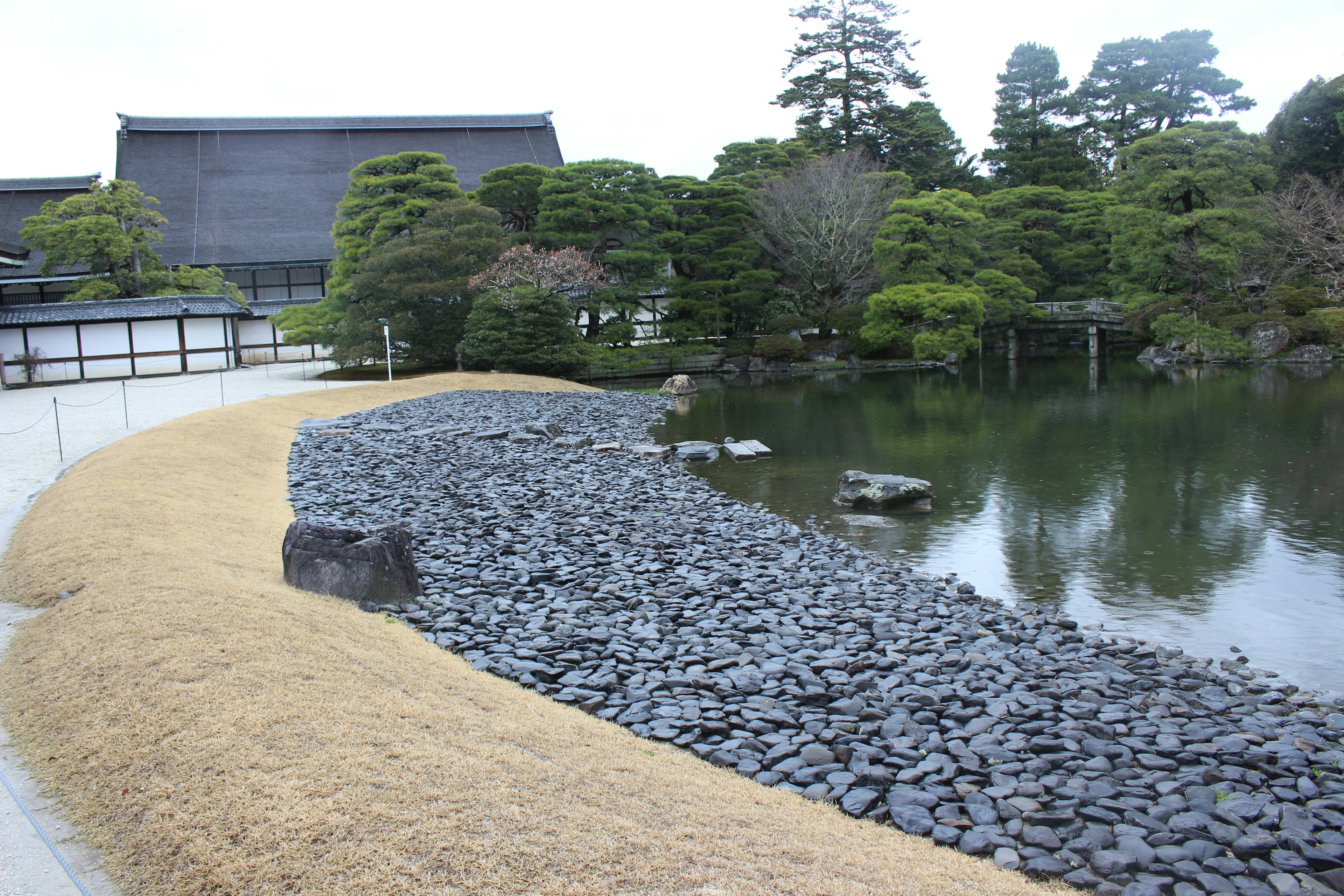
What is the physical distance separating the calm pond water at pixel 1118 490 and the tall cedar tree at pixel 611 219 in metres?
8.31

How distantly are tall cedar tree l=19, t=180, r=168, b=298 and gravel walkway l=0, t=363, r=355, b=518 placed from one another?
5304 millimetres

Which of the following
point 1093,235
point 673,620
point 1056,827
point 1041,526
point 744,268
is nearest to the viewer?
point 1056,827

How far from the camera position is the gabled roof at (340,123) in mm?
41156

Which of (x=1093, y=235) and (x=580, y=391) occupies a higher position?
(x=1093, y=235)

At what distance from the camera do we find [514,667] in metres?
5.20

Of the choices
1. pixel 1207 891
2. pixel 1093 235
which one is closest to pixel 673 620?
pixel 1207 891

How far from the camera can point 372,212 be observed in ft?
92.1

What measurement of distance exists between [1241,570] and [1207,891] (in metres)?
6.02

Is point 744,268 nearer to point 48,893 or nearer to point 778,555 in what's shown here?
point 778,555

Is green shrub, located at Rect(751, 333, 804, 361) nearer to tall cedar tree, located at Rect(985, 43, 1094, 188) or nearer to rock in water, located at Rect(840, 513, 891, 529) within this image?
tall cedar tree, located at Rect(985, 43, 1094, 188)

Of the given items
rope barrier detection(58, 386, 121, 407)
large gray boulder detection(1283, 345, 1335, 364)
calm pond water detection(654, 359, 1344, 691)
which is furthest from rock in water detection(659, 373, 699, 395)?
large gray boulder detection(1283, 345, 1335, 364)

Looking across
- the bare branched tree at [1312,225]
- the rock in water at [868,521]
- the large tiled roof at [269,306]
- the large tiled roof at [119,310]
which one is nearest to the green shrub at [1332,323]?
the bare branched tree at [1312,225]

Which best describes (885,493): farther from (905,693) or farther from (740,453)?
(905,693)

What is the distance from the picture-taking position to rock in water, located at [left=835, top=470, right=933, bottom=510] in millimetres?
10969
